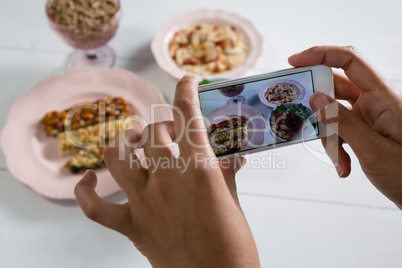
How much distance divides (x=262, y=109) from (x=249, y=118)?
3 centimetres

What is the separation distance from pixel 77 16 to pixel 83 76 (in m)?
0.15

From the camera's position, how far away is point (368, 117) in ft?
2.44

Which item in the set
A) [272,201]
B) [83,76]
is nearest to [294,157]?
[272,201]

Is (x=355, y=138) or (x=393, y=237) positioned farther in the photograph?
(x=393, y=237)

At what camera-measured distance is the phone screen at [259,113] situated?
0.67 m

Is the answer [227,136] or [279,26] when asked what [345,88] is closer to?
[227,136]

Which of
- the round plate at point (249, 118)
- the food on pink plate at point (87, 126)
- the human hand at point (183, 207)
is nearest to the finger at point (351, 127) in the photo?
the round plate at point (249, 118)

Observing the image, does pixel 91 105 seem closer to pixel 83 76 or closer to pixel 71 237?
pixel 83 76

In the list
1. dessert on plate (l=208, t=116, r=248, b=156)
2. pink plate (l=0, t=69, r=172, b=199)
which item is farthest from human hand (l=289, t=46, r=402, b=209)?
pink plate (l=0, t=69, r=172, b=199)

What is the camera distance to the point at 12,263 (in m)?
0.79

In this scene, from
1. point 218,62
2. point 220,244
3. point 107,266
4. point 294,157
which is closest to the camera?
point 220,244

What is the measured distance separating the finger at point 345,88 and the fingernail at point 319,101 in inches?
5.9

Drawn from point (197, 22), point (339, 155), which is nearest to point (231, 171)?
point (339, 155)

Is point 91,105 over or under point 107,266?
over
